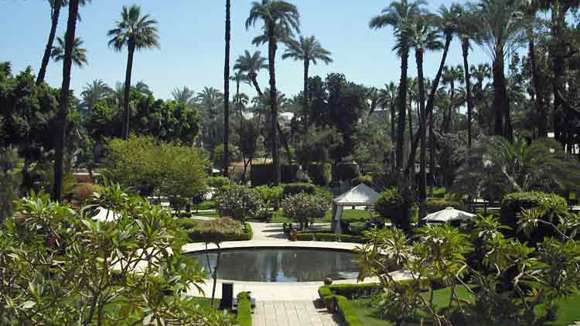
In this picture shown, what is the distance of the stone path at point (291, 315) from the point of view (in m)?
17.3

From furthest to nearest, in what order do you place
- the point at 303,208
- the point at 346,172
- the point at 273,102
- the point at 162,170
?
the point at 346,172, the point at 273,102, the point at 162,170, the point at 303,208

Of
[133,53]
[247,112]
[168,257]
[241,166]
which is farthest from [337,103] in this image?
[168,257]

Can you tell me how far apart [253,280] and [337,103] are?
186 feet

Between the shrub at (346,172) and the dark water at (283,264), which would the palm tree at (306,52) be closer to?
the shrub at (346,172)

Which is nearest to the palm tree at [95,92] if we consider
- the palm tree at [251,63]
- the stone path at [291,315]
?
the palm tree at [251,63]

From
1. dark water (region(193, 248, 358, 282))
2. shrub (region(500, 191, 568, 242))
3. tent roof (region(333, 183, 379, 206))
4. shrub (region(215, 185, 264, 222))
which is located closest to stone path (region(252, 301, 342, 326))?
dark water (region(193, 248, 358, 282))

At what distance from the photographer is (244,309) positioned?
56.7ft

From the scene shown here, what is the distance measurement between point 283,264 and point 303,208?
8.53 meters

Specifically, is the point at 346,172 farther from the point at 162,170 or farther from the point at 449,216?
the point at 449,216

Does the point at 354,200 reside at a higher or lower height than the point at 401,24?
lower

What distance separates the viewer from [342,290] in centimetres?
2020

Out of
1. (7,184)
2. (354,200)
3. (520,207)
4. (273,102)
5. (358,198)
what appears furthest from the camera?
(273,102)

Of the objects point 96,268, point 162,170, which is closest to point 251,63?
point 162,170

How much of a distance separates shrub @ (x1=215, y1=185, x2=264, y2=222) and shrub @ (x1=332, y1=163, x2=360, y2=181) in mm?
30819
